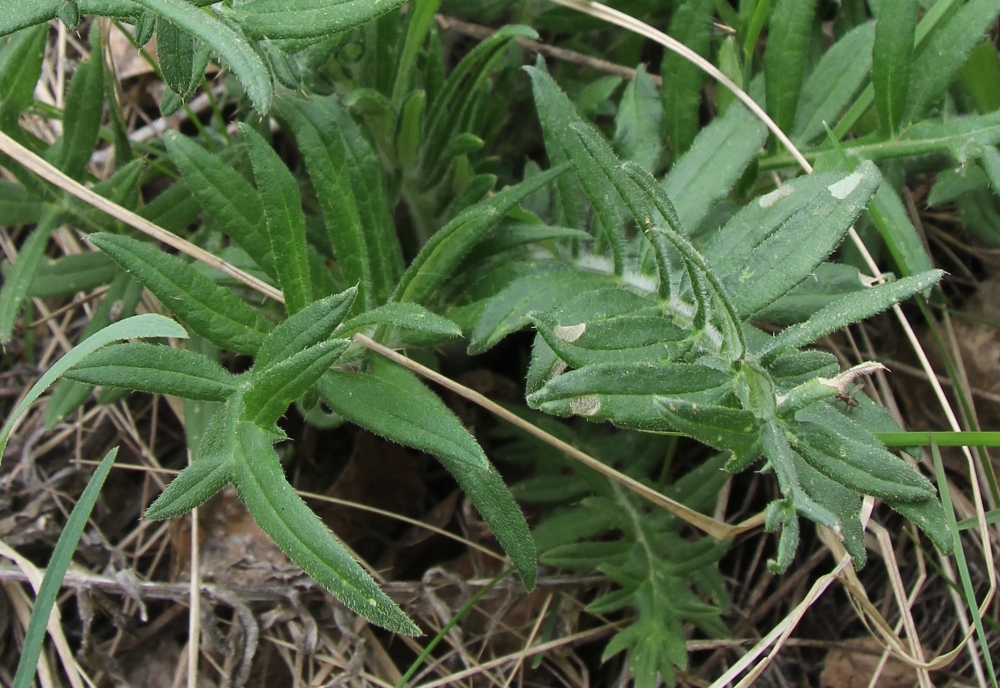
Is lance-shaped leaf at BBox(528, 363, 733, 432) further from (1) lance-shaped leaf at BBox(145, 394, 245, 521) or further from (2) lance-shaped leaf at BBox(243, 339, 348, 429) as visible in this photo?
(1) lance-shaped leaf at BBox(145, 394, 245, 521)

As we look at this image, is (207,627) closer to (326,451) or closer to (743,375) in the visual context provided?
(326,451)

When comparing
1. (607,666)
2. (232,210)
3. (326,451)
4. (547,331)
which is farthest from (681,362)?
(326,451)

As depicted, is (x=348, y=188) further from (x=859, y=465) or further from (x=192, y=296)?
(x=859, y=465)

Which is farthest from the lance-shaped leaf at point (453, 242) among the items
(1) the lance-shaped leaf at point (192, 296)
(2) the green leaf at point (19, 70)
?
(2) the green leaf at point (19, 70)

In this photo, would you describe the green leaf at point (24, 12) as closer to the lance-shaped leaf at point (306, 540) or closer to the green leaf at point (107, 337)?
the green leaf at point (107, 337)

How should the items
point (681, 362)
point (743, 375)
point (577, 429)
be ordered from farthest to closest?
point (577, 429), point (681, 362), point (743, 375)

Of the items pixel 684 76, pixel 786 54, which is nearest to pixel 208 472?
pixel 684 76
